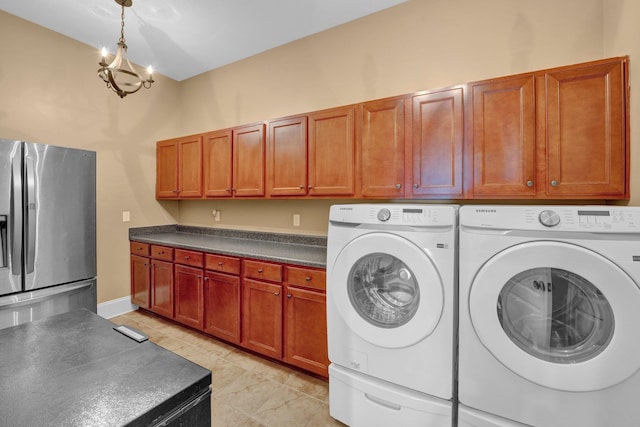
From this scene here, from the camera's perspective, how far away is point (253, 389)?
7.01 feet

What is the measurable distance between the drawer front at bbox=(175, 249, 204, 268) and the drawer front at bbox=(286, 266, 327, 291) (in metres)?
1.03

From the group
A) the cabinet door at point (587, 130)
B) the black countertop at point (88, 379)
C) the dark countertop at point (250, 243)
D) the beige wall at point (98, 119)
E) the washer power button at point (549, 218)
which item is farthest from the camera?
the beige wall at point (98, 119)

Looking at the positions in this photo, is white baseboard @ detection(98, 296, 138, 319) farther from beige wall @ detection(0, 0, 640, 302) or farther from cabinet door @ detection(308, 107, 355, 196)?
cabinet door @ detection(308, 107, 355, 196)

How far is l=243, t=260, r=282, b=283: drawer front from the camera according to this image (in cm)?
232

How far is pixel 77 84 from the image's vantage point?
3.12 meters

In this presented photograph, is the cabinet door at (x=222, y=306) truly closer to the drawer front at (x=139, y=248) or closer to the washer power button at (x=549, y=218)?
the drawer front at (x=139, y=248)

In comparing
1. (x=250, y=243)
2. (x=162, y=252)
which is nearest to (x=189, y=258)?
(x=162, y=252)

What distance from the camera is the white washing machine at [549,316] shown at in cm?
117

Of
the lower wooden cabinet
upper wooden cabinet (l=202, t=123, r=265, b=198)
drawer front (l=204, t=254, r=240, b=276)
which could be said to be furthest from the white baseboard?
upper wooden cabinet (l=202, t=123, r=265, b=198)

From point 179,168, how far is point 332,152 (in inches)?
83.2

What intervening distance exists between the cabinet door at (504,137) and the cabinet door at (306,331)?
1358 mm

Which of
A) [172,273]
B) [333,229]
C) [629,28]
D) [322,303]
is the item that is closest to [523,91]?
[629,28]

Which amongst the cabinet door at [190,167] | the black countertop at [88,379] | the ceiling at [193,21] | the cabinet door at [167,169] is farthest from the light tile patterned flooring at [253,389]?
the ceiling at [193,21]

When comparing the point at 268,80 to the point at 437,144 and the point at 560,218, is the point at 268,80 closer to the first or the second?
the point at 437,144
